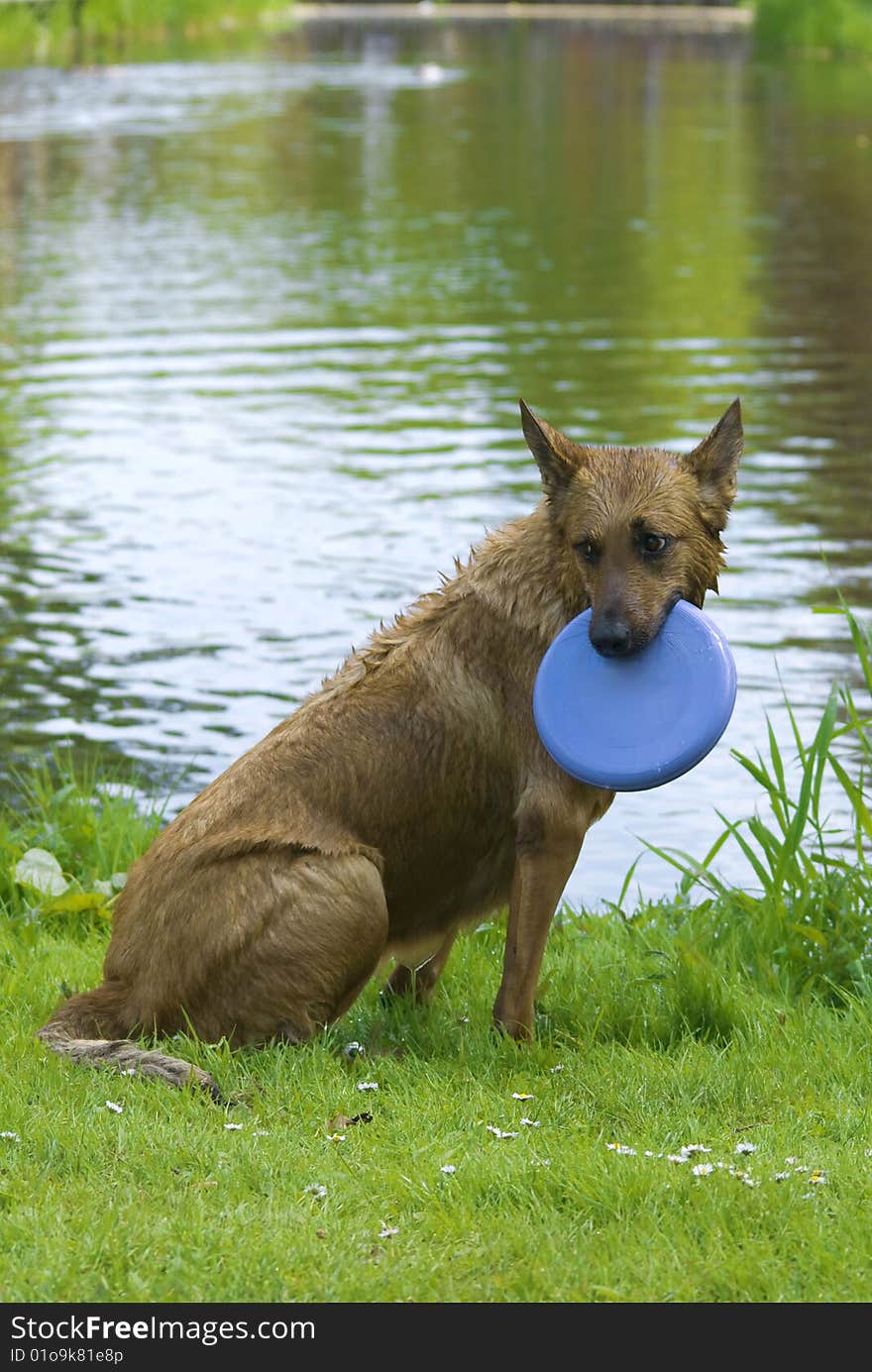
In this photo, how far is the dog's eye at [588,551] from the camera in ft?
19.4

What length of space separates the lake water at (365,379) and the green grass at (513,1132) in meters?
1.76

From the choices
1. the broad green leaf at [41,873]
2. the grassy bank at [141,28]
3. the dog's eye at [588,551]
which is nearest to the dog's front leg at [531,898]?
the dog's eye at [588,551]

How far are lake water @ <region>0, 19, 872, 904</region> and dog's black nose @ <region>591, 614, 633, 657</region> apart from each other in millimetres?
2834

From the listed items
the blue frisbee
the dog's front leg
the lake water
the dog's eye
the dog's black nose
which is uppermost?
the dog's eye

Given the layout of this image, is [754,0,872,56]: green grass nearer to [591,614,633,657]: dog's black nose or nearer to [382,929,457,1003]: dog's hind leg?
[382,929,457,1003]: dog's hind leg

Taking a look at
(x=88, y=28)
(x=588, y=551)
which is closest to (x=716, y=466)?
(x=588, y=551)

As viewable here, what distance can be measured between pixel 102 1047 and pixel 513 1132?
4.40ft

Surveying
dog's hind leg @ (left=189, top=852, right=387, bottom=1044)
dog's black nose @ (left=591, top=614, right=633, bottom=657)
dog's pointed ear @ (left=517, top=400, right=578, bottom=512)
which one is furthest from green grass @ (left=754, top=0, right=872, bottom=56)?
dog's hind leg @ (left=189, top=852, right=387, bottom=1044)

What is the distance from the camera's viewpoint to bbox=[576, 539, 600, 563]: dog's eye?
19.4 ft

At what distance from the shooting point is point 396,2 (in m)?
108

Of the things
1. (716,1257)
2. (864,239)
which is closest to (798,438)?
(864,239)

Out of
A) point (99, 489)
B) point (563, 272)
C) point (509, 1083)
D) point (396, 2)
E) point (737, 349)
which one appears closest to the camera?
point (509, 1083)
